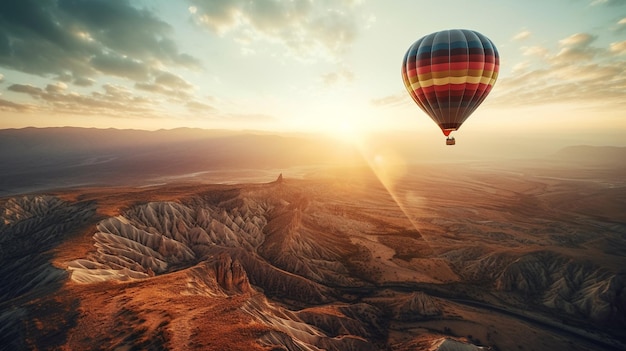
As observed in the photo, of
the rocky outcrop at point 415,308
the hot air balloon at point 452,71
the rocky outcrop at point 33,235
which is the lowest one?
the rocky outcrop at point 415,308

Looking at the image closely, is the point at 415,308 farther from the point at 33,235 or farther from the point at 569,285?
the point at 33,235

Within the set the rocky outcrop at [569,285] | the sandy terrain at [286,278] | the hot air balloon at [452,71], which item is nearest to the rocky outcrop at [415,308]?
the sandy terrain at [286,278]

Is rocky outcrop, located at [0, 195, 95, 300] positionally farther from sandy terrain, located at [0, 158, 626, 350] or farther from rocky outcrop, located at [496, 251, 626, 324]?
rocky outcrop, located at [496, 251, 626, 324]

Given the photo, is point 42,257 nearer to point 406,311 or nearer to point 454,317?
point 406,311

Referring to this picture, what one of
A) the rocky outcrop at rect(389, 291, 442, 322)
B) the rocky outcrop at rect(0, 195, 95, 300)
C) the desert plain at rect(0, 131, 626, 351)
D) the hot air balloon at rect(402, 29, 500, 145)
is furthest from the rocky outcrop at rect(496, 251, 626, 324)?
the rocky outcrop at rect(0, 195, 95, 300)

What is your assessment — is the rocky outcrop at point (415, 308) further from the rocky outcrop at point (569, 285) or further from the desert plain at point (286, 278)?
the rocky outcrop at point (569, 285)

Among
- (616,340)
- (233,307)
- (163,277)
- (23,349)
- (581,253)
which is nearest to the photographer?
(23,349)

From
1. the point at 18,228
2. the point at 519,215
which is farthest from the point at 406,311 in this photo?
the point at 519,215

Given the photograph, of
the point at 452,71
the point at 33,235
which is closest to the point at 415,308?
the point at 452,71
